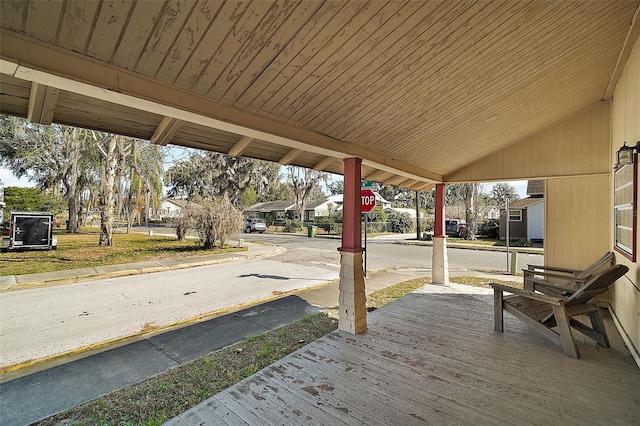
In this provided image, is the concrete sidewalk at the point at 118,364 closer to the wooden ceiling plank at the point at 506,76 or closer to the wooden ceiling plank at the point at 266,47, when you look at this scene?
the wooden ceiling plank at the point at 266,47

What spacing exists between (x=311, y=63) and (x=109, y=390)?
353 cm

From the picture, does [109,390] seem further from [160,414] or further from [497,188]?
[497,188]

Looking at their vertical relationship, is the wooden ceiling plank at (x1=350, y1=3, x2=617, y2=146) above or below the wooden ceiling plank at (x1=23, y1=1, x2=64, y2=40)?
above

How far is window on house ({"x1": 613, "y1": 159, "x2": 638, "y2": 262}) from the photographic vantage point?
3.12m

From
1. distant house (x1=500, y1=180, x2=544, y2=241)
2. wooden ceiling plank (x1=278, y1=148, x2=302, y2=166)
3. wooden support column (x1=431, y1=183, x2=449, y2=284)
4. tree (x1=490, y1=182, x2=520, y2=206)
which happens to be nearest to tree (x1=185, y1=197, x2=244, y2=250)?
wooden support column (x1=431, y1=183, x2=449, y2=284)

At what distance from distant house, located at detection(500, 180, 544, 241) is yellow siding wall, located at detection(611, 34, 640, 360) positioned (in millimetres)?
14160

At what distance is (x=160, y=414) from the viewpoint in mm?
2371

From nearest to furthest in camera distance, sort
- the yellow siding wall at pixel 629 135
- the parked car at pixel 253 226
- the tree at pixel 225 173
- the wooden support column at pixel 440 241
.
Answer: the yellow siding wall at pixel 629 135 → the wooden support column at pixel 440 241 → the parked car at pixel 253 226 → the tree at pixel 225 173

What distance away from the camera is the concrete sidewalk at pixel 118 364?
265 centimetres

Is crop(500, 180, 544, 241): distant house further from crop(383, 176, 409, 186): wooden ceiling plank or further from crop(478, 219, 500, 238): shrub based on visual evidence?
crop(383, 176, 409, 186): wooden ceiling plank

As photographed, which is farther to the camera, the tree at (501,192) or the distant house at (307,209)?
the tree at (501,192)

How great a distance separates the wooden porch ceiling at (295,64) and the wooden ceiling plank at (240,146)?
24mm

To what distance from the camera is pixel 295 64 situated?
2.12 metres

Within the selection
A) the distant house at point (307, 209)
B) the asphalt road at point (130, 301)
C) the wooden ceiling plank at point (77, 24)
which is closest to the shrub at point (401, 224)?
the distant house at point (307, 209)
